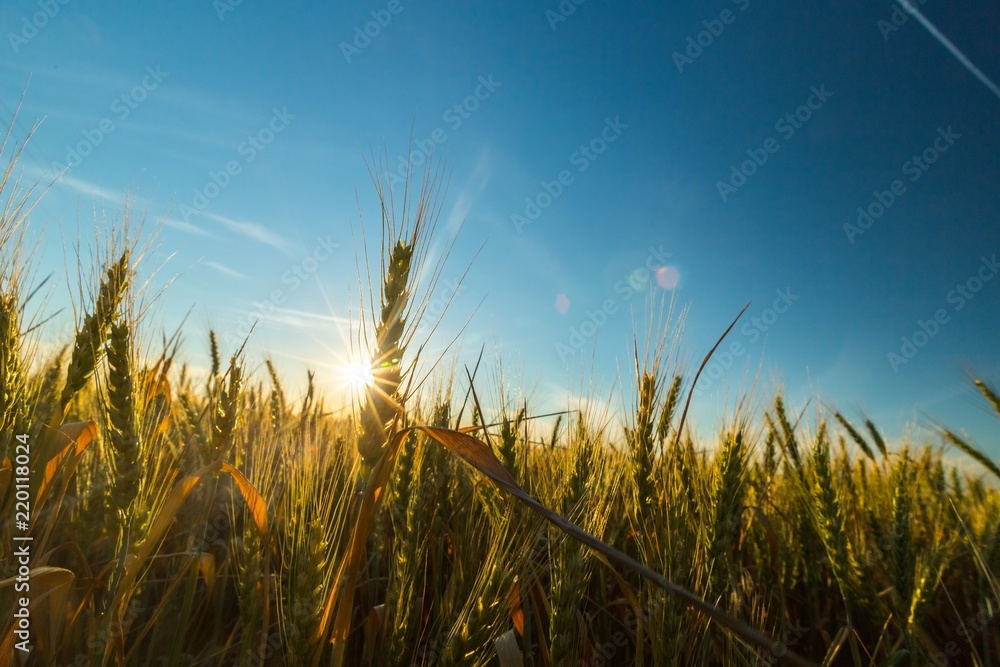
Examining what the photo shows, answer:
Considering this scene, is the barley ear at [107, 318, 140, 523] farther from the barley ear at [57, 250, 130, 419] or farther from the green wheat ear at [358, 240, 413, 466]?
the green wheat ear at [358, 240, 413, 466]

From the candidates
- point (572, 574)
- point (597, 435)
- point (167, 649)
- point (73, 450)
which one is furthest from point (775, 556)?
point (73, 450)

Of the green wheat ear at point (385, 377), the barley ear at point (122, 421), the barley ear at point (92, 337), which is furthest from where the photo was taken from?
the barley ear at point (92, 337)

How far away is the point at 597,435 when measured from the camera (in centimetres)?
228

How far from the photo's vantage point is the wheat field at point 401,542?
5.17 feet

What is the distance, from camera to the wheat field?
1577 millimetres

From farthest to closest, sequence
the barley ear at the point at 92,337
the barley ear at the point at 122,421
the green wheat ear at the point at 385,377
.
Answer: the barley ear at the point at 92,337 → the barley ear at the point at 122,421 → the green wheat ear at the point at 385,377

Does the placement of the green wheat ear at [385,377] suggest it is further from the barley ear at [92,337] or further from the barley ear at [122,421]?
the barley ear at [92,337]

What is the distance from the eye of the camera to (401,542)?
227cm

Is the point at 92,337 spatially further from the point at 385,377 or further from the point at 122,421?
the point at 385,377

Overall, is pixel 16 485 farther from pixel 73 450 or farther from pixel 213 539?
pixel 213 539

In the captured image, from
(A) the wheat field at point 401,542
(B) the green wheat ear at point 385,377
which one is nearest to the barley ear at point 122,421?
(A) the wheat field at point 401,542

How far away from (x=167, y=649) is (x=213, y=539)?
88 centimetres

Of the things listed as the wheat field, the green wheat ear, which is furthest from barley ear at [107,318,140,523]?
the green wheat ear

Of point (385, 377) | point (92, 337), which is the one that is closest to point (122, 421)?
point (92, 337)
